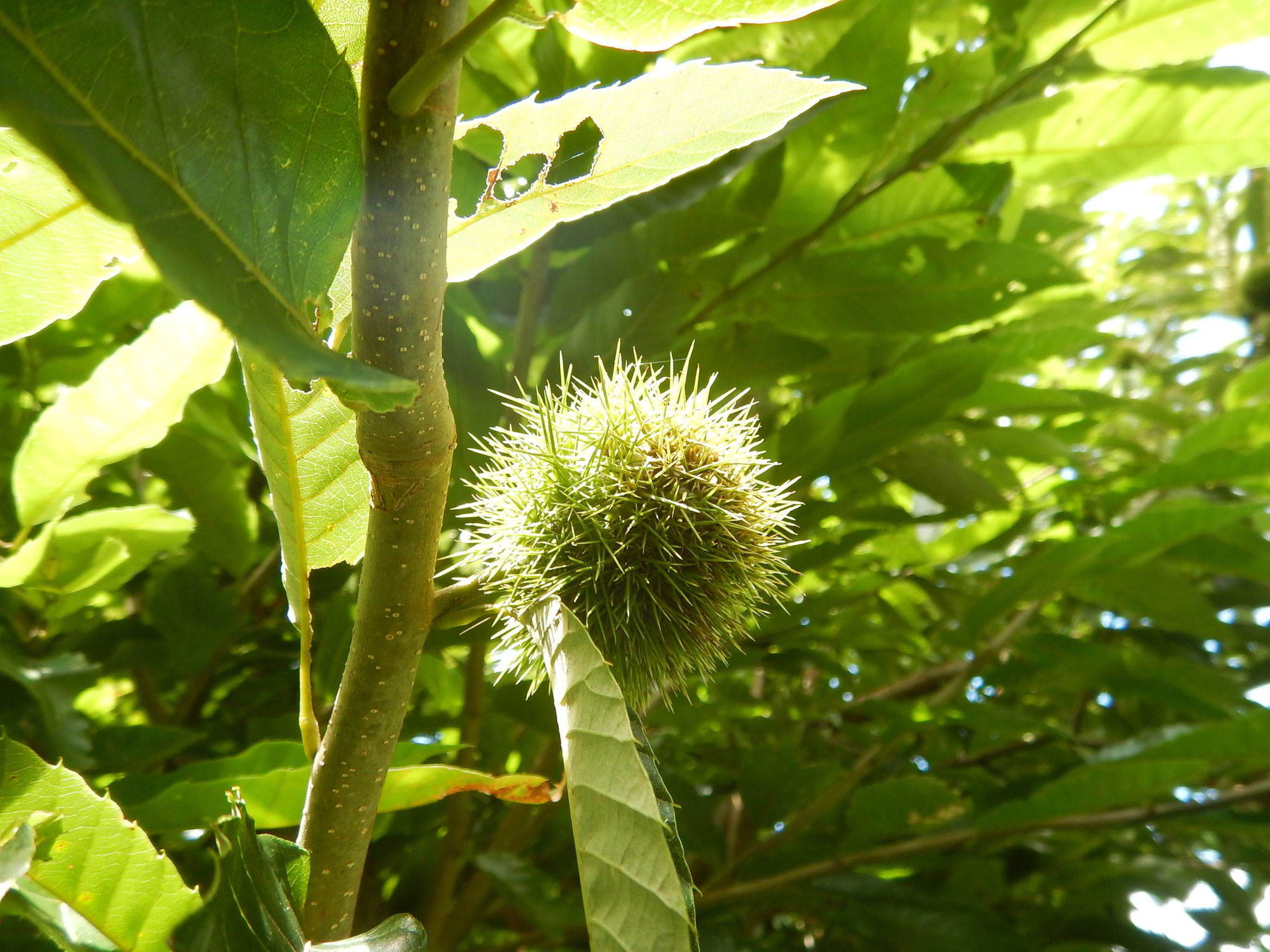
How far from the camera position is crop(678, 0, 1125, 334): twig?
4.30 ft

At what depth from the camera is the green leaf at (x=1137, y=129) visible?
1.36 meters

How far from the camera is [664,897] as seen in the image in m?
0.52

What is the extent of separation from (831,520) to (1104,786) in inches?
25.5

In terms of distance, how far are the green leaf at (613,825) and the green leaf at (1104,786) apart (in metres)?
1.04

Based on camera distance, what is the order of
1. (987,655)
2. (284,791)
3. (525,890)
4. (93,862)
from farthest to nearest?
(987,655) → (525,890) → (284,791) → (93,862)

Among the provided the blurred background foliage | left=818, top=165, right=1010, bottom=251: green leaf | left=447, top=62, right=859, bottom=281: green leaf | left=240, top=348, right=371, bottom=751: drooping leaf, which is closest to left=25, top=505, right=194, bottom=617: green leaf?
the blurred background foliage

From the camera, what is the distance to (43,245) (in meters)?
0.58

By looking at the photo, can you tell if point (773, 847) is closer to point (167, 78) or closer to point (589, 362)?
point (589, 362)

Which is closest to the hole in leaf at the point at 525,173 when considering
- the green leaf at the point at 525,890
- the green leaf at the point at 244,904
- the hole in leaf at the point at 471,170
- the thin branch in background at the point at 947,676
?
the hole in leaf at the point at 471,170

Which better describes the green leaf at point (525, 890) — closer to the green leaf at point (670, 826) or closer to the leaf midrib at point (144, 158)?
the green leaf at point (670, 826)

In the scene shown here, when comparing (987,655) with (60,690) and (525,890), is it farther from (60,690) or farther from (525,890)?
(60,690)

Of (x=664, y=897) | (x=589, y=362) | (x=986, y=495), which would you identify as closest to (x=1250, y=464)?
(x=986, y=495)

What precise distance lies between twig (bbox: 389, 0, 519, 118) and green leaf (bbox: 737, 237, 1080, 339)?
983 mm

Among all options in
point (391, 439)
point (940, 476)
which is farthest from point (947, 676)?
point (391, 439)
